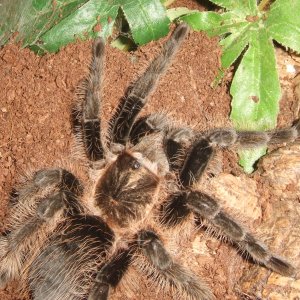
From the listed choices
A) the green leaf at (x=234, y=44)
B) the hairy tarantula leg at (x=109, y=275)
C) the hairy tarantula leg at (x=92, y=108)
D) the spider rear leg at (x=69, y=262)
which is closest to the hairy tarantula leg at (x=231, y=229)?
the hairy tarantula leg at (x=109, y=275)

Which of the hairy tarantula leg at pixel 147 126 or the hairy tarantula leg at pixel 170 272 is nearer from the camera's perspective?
the hairy tarantula leg at pixel 170 272

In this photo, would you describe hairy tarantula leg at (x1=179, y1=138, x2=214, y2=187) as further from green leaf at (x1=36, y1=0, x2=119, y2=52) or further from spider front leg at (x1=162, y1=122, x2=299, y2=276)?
green leaf at (x1=36, y1=0, x2=119, y2=52)

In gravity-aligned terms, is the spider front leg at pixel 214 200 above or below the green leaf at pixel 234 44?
below

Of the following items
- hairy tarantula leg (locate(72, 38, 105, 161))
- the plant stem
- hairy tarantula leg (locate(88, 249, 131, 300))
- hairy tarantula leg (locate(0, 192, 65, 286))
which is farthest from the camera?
the plant stem

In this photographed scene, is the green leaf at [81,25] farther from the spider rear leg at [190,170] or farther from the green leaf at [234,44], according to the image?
the spider rear leg at [190,170]

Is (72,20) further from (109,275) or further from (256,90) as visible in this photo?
(109,275)

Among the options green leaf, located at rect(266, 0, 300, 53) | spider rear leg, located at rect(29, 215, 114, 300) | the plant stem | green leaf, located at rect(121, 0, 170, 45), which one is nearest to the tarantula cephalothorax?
spider rear leg, located at rect(29, 215, 114, 300)
